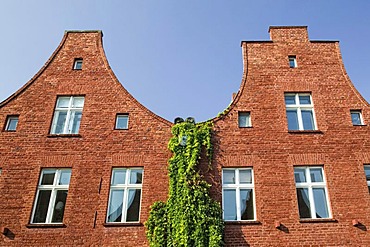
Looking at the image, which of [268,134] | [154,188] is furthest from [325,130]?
[154,188]

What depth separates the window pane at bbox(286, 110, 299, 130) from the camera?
44.6ft

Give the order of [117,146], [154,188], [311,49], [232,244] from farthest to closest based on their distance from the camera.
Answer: [311,49], [117,146], [154,188], [232,244]

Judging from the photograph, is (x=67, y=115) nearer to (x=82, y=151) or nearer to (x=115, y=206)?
(x=82, y=151)

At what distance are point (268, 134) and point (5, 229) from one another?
9312 millimetres

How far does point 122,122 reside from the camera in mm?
13805

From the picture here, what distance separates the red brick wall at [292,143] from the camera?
11.6 m

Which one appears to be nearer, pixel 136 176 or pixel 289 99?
pixel 136 176

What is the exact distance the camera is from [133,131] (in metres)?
13.4

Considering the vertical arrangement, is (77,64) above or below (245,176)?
above

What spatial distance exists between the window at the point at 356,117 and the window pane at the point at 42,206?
1125cm

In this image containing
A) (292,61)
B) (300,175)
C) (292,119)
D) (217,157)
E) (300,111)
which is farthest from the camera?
(292,61)

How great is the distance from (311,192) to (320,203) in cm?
45

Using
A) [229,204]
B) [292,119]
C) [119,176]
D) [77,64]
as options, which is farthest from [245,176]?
[77,64]

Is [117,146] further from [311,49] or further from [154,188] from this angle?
[311,49]
